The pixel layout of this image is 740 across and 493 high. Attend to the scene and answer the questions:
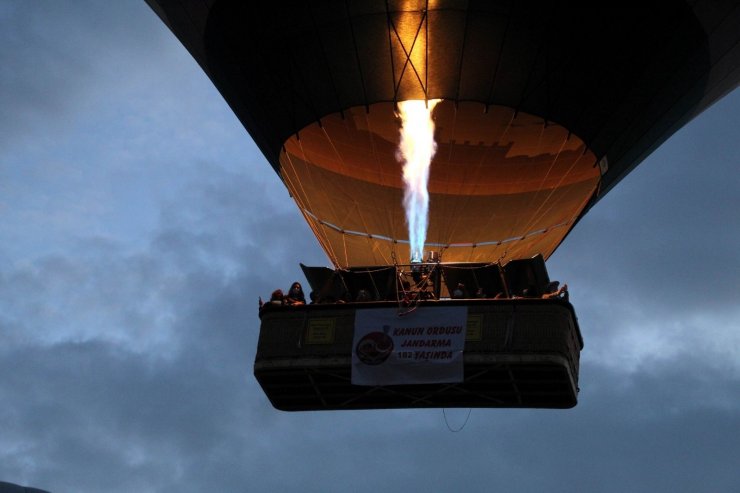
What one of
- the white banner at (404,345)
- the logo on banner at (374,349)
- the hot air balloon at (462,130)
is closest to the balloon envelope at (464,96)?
the hot air balloon at (462,130)

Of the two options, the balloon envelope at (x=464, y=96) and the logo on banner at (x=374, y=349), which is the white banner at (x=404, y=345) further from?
the balloon envelope at (x=464, y=96)

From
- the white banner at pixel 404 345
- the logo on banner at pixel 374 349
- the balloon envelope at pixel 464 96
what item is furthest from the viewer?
the balloon envelope at pixel 464 96

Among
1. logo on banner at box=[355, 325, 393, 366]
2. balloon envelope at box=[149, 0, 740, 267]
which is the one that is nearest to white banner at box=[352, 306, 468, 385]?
logo on banner at box=[355, 325, 393, 366]

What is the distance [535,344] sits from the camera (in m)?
25.5

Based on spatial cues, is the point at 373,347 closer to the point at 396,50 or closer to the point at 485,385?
the point at 485,385

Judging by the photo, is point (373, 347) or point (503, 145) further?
point (503, 145)

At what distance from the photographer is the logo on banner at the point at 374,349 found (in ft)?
85.9

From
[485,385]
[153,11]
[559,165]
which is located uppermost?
[153,11]

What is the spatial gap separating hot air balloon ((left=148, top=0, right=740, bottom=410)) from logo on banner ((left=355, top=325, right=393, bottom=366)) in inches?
1.1

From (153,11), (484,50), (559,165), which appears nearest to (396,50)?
(484,50)

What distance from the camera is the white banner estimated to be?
26047 millimetres

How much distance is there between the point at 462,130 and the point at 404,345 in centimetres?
359

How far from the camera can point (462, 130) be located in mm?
27859

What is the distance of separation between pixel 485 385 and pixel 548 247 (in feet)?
13.0
